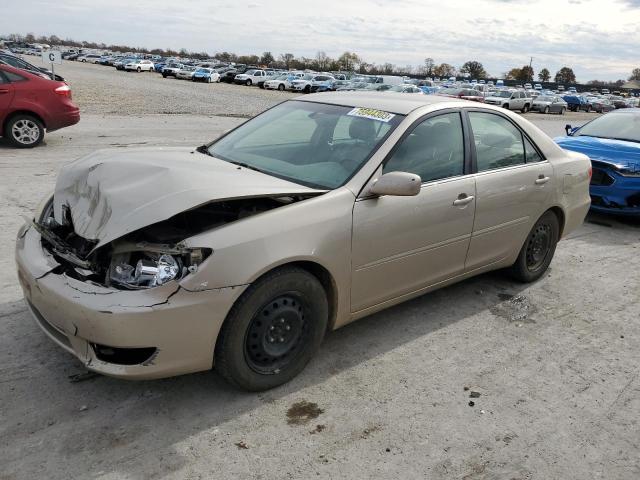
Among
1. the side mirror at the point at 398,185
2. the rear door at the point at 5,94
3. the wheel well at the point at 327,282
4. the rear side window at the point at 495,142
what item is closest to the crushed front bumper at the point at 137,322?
the wheel well at the point at 327,282

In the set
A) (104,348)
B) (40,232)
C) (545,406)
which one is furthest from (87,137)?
(545,406)

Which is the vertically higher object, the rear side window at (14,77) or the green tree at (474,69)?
the green tree at (474,69)

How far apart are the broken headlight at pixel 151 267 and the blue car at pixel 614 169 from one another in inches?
255

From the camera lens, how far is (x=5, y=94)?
31.9 feet

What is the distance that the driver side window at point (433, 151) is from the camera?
12.1 ft

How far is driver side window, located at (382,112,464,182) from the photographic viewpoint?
3.68 m

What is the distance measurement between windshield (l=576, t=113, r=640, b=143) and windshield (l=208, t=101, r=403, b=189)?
595 centimetres

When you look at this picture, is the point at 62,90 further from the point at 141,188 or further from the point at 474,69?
the point at 474,69

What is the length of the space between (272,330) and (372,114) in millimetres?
1754

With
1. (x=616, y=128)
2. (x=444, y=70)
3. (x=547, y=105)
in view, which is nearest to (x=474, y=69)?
(x=444, y=70)

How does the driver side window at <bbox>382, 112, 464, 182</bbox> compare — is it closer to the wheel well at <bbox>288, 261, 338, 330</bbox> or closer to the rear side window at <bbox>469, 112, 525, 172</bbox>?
the rear side window at <bbox>469, 112, 525, 172</bbox>

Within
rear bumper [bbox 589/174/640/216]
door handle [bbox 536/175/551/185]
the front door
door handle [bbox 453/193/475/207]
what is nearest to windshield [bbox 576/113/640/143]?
rear bumper [bbox 589/174/640/216]

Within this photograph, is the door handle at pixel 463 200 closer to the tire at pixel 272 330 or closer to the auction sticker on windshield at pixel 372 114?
the auction sticker on windshield at pixel 372 114

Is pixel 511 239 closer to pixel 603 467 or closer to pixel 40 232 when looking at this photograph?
pixel 603 467
